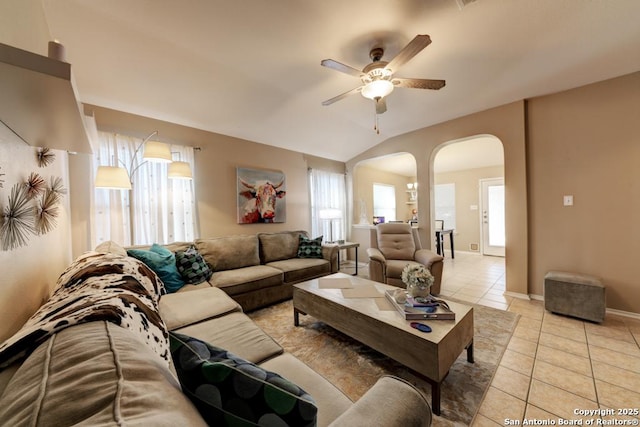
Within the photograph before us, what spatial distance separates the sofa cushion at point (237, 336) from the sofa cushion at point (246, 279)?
3.01 ft

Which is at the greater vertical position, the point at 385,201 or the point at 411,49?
the point at 411,49

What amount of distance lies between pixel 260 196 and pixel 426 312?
9.86 feet

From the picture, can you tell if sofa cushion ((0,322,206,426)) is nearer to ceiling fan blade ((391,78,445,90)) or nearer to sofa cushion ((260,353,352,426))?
sofa cushion ((260,353,352,426))

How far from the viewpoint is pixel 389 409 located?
28.5 inches

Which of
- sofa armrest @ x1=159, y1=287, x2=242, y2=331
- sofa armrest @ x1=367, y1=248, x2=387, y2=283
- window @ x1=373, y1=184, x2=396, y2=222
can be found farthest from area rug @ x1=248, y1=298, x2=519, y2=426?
window @ x1=373, y1=184, x2=396, y2=222

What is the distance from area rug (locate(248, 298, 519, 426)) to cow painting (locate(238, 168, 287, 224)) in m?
1.66

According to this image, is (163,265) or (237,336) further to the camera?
(163,265)

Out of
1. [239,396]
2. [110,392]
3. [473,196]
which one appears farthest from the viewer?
[473,196]

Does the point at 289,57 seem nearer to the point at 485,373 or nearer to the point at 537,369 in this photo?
the point at 485,373

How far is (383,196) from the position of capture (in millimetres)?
6707

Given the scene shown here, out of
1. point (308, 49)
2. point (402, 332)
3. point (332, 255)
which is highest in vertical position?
point (308, 49)

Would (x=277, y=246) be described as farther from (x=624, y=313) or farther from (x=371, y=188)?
(x=624, y=313)

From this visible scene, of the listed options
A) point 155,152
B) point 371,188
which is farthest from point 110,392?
point 371,188

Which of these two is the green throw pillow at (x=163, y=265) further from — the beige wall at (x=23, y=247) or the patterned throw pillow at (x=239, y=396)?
the patterned throw pillow at (x=239, y=396)
